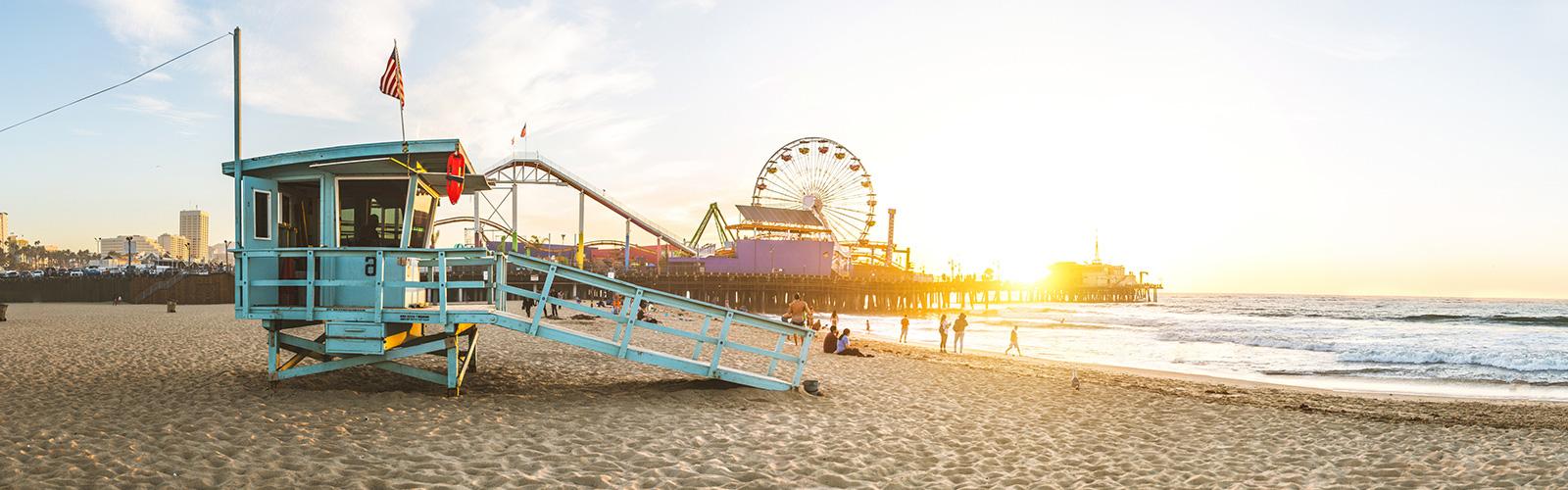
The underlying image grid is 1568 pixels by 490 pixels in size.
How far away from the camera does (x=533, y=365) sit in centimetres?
1224

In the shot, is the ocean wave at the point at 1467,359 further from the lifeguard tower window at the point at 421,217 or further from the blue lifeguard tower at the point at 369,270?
the lifeguard tower window at the point at 421,217

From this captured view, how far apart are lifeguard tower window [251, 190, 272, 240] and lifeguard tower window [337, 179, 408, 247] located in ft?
2.36

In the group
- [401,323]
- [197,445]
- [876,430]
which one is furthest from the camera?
[401,323]

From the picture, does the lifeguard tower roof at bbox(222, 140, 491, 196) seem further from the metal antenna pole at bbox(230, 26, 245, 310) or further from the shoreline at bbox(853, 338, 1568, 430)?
the shoreline at bbox(853, 338, 1568, 430)

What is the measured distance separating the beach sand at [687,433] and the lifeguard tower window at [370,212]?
1.68m

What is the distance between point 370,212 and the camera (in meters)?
9.56

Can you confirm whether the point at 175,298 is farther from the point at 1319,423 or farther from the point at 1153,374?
the point at 1319,423

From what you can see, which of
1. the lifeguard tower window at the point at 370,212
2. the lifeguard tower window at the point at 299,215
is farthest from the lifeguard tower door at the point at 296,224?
the lifeguard tower window at the point at 370,212

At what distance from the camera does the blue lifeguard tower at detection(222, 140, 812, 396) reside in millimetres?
8656

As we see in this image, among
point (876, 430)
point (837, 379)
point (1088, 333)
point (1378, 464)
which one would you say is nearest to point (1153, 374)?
point (837, 379)

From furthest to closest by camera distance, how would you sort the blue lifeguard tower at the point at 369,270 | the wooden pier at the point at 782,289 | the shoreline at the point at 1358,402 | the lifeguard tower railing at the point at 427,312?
the wooden pier at the point at 782,289 → the shoreline at the point at 1358,402 → the blue lifeguard tower at the point at 369,270 → the lifeguard tower railing at the point at 427,312

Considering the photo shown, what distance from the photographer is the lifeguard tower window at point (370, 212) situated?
9430mm

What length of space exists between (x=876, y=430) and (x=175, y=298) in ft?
162

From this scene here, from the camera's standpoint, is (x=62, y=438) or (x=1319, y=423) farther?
(x=1319, y=423)
